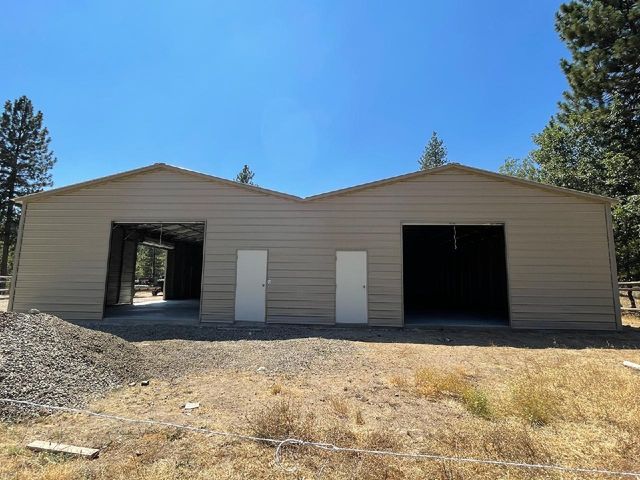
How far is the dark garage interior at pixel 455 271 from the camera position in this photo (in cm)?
1566

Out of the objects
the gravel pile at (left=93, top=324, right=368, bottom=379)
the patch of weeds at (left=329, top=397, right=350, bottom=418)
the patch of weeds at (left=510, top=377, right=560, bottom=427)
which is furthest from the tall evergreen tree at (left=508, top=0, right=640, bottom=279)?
the patch of weeds at (left=329, top=397, right=350, bottom=418)

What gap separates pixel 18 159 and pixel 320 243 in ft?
101

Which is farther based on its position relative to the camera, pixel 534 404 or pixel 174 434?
pixel 534 404

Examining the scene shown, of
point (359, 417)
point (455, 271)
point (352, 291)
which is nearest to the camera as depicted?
point (359, 417)

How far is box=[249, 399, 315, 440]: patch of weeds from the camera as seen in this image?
11.1ft

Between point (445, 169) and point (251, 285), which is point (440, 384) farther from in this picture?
point (445, 169)

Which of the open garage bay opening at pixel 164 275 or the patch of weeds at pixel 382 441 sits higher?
the open garage bay opening at pixel 164 275

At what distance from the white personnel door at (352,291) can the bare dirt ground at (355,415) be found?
107 inches

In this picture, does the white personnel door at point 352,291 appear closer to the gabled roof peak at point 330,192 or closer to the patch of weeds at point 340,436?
the gabled roof peak at point 330,192

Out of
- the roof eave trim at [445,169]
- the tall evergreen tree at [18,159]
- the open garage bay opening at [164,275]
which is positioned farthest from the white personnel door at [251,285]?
the tall evergreen tree at [18,159]

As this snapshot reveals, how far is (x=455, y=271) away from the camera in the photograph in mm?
19344

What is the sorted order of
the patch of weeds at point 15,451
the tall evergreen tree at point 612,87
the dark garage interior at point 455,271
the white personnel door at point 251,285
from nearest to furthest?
1. the patch of weeds at point 15,451
2. the white personnel door at point 251,285
3. the tall evergreen tree at point 612,87
4. the dark garage interior at point 455,271

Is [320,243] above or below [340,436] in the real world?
above

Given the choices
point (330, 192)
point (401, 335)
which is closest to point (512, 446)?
point (401, 335)
